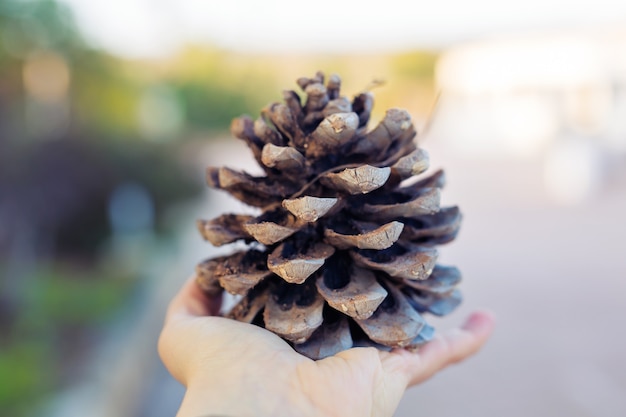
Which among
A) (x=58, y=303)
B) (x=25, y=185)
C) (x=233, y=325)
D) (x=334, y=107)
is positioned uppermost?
(x=334, y=107)

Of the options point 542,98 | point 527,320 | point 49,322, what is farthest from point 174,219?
point 542,98

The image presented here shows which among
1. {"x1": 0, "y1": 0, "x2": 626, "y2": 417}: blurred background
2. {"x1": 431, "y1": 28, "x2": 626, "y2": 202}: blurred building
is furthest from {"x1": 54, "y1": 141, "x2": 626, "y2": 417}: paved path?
{"x1": 431, "y1": 28, "x2": 626, "y2": 202}: blurred building

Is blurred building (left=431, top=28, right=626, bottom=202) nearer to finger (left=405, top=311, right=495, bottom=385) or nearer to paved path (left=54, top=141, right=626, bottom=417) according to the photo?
paved path (left=54, top=141, right=626, bottom=417)

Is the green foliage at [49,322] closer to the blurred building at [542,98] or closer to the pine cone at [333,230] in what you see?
the pine cone at [333,230]

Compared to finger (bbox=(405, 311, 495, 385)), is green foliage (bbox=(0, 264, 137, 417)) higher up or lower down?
lower down

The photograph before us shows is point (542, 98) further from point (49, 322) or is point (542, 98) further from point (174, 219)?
point (49, 322)

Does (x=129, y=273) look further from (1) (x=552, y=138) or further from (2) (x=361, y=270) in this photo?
(1) (x=552, y=138)

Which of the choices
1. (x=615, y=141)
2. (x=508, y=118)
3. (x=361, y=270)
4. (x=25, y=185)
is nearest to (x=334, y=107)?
(x=361, y=270)
